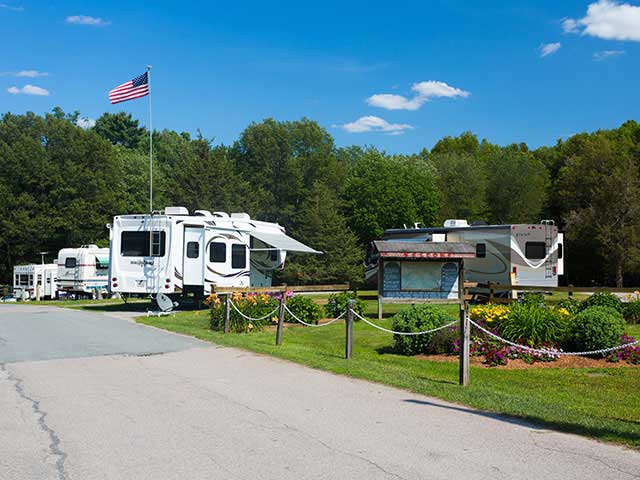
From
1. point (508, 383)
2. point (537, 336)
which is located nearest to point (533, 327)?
point (537, 336)

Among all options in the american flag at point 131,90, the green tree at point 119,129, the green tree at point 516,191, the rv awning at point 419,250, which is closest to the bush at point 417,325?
the rv awning at point 419,250

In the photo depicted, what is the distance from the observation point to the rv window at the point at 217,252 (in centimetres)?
2309

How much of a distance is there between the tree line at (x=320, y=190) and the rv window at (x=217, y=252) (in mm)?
19399

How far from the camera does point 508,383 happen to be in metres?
9.82

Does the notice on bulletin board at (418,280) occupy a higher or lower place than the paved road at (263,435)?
higher

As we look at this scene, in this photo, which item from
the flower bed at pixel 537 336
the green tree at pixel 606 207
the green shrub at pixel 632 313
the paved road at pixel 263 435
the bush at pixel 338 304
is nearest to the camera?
the paved road at pixel 263 435

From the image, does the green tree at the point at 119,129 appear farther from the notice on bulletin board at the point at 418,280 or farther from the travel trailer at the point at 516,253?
the notice on bulletin board at the point at 418,280

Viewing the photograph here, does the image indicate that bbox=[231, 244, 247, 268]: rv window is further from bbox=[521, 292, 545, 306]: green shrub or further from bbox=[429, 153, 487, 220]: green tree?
bbox=[429, 153, 487, 220]: green tree

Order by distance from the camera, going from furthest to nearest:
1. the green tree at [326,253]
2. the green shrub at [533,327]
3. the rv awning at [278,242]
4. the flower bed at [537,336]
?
the green tree at [326,253] < the rv awning at [278,242] < the green shrub at [533,327] < the flower bed at [537,336]

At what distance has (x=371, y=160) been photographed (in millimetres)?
55250

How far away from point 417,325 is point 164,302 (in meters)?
11.4

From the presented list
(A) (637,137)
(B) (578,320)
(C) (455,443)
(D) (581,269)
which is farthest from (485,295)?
(A) (637,137)

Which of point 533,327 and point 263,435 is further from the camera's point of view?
point 533,327

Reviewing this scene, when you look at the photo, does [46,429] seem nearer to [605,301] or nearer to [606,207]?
[605,301]
